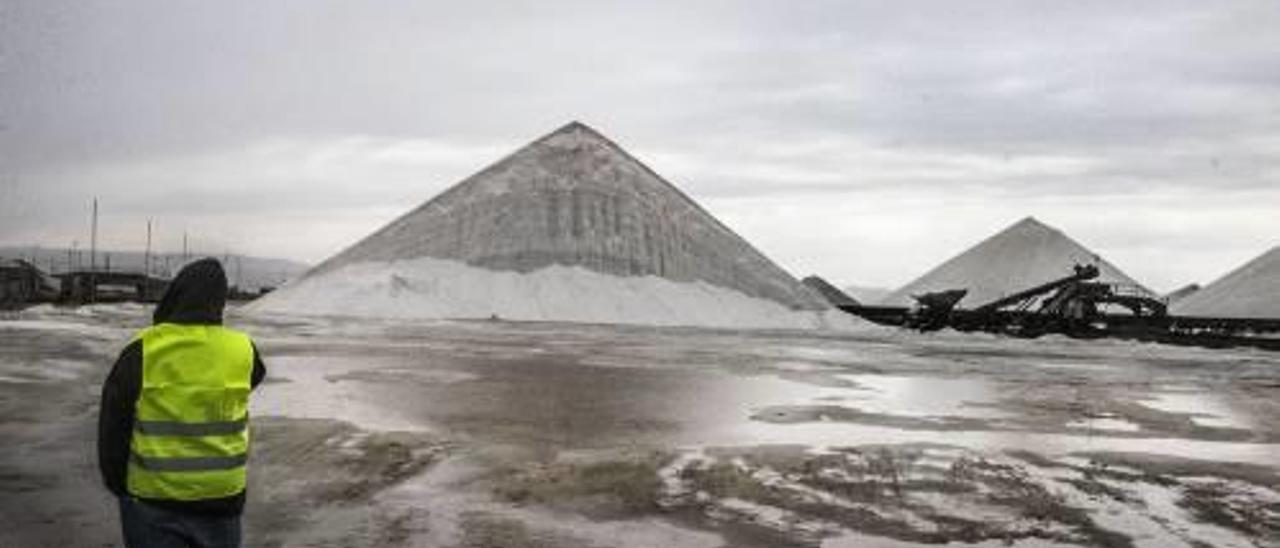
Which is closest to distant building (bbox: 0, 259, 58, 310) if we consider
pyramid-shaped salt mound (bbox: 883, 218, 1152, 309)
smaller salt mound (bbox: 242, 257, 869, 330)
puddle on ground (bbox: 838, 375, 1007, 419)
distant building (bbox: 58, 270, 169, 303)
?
distant building (bbox: 58, 270, 169, 303)

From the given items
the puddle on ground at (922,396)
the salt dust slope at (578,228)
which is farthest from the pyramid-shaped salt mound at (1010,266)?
the puddle on ground at (922,396)

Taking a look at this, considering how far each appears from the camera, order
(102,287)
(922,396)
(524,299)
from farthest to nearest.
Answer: (102,287) → (524,299) → (922,396)

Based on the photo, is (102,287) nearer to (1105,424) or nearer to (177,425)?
(1105,424)

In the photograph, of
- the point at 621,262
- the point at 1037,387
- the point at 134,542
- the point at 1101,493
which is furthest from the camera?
the point at 621,262

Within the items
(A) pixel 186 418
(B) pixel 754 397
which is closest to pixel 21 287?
(B) pixel 754 397

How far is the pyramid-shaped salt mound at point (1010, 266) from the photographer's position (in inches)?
3413

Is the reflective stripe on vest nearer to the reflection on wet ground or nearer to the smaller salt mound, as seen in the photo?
the reflection on wet ground

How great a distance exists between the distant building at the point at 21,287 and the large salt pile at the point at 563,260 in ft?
27.4

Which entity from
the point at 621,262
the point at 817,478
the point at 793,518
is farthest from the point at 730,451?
the point at 621,262

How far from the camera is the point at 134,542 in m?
3.91

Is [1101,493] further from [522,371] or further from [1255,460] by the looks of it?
[522,371]

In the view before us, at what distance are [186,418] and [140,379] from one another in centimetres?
19

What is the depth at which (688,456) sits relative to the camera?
10641 millimetres

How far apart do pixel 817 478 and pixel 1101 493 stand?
2.08m
